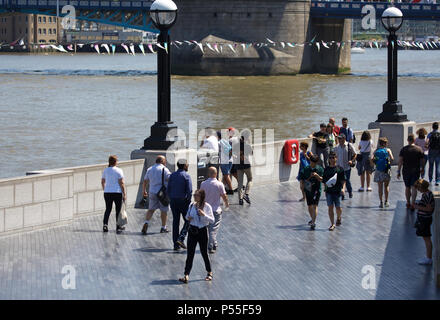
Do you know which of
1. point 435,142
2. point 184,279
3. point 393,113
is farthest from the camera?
point 393,113

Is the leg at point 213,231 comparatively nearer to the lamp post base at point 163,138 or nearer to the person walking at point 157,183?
the person walking at point 157,183

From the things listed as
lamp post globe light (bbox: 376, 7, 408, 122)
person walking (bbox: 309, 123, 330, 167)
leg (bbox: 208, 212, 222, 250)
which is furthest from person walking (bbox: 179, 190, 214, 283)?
lamp post globe light (bbox: 376, 7, 408, 122)

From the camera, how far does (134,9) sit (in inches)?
4181

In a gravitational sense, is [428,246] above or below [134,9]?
below

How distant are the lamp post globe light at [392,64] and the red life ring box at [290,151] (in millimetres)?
3600

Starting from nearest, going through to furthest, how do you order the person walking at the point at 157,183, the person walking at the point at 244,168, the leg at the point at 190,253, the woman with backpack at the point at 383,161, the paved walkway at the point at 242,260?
the paved walkway at the point at 242,260, the leg at the point at 190,253, the person walking at the point at 157,183, the woman with backpack at the point at 383,161, the person walking at the point at 244,168

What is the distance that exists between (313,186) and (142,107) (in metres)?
47.4

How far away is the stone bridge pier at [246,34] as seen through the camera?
3497 inches

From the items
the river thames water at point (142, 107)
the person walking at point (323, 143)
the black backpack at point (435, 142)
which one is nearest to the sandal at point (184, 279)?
the person walking at point (323, 143)

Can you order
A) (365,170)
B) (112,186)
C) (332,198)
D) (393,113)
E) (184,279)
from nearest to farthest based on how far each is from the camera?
(184,279) → (112,186) → (332,198) → (365,170) → (393,113)

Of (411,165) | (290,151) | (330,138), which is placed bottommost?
(411,165)

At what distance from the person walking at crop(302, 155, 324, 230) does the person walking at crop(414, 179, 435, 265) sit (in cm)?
274

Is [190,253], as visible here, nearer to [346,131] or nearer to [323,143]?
[323,143]

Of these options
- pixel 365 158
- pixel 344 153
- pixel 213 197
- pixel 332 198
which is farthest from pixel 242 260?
pixel 365 158
